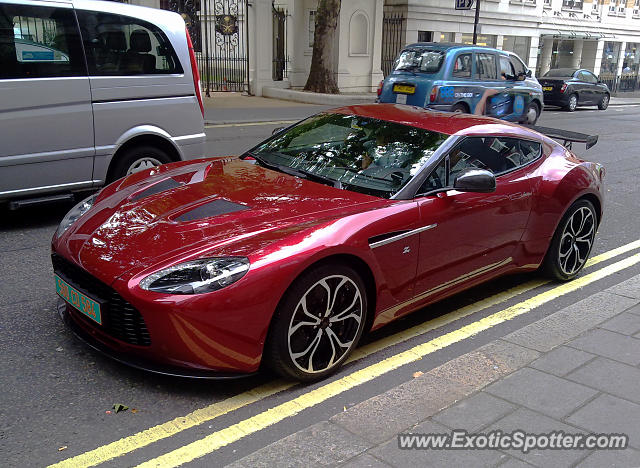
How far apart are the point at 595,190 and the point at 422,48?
9609 mm

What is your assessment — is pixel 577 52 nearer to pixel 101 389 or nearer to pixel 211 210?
pixel 211 210

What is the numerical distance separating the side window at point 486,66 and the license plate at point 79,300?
12.3 metres

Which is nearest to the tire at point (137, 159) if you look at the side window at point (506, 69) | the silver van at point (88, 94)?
the silver van at point (88, 94)

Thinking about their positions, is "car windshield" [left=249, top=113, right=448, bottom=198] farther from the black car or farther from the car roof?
the black car

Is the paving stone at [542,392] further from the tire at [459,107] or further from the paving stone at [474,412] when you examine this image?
the tire at [459,107]

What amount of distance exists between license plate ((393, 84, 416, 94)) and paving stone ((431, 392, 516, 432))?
36.3 ft

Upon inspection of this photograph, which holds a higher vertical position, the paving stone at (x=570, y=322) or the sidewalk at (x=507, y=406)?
the sidewalk at (x=507, y=406)

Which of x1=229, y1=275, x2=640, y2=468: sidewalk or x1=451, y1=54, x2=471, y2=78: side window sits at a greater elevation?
x1=451, y1=54, x2=471, y2=78: side window

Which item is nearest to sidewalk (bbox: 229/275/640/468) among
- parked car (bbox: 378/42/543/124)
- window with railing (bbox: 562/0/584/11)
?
parked car (bbox: 378/42/543/124)

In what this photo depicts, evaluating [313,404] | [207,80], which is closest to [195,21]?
[207,80]

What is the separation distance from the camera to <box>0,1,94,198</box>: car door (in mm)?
5492

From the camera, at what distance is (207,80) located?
20.3 m

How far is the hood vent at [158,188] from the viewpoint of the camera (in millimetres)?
3979

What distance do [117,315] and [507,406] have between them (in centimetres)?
197
